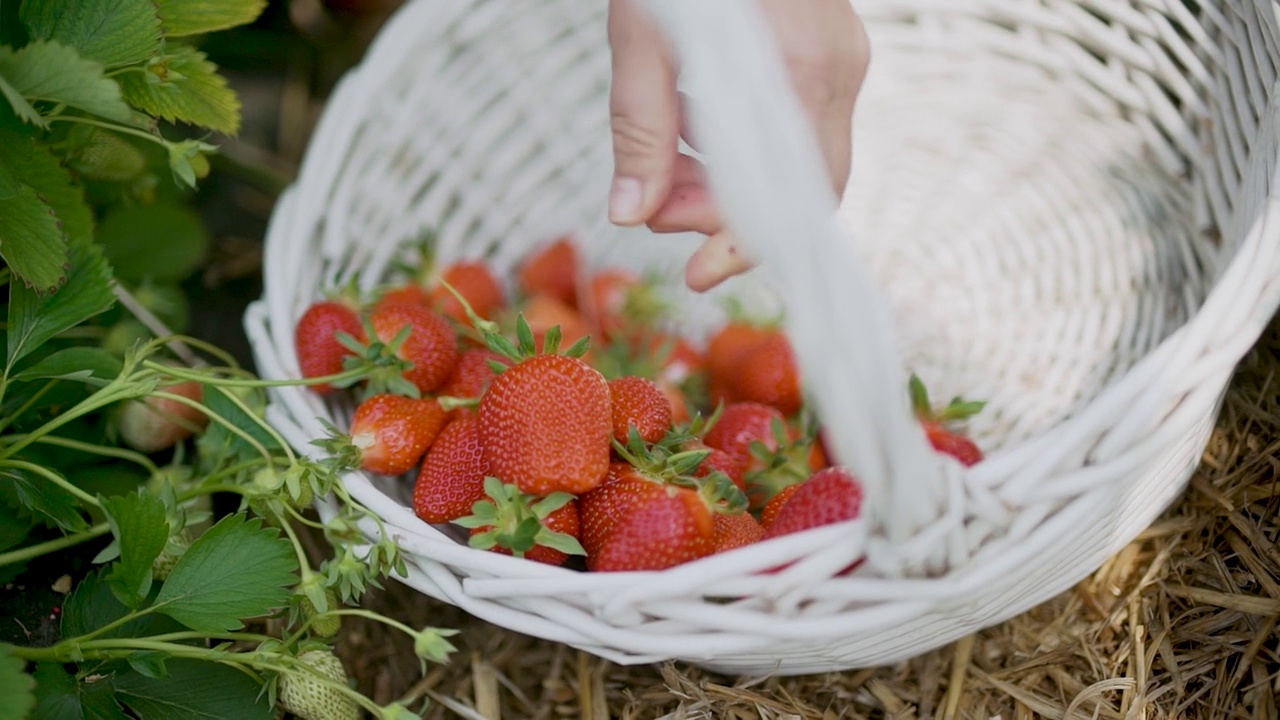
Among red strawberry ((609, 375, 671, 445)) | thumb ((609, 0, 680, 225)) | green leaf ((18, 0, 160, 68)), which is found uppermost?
green leaf ((18, 0, 160, 68))

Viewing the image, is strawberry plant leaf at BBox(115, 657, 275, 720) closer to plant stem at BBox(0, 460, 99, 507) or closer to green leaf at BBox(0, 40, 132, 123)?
plant stem at BBox(0, 460, 99, 507)

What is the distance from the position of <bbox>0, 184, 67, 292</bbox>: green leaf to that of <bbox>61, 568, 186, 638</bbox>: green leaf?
8.0 inches

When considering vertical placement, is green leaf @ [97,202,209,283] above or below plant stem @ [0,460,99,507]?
below

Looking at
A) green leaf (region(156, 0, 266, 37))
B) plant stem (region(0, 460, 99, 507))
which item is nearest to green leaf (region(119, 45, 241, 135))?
green leaf (region(156, 0, 266, 37))

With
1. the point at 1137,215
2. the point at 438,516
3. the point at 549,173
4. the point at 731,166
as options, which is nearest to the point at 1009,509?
the point at 731,166

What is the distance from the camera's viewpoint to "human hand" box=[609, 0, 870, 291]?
0.69 metres

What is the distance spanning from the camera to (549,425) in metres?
0.68

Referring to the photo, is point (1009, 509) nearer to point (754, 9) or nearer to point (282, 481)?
point (754, 9)

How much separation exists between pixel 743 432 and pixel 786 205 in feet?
1.40

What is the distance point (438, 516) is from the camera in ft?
2.44

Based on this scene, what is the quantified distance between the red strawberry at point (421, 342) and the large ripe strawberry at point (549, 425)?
151 mm

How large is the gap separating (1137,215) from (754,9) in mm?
691

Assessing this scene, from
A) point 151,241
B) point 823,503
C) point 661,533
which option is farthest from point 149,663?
point 151,241

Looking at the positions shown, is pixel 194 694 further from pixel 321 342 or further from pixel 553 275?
Result: pixel 553 275
